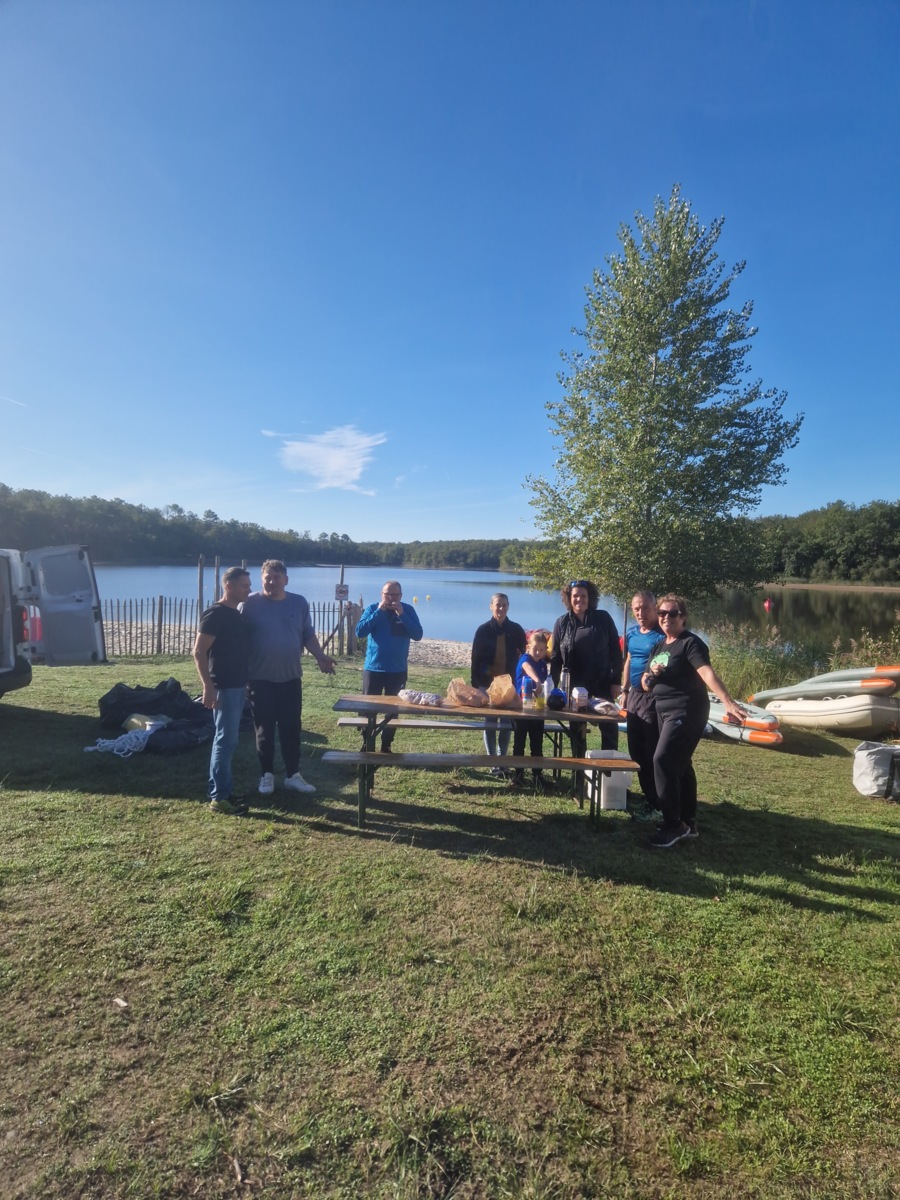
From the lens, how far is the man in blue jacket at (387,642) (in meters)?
5.12

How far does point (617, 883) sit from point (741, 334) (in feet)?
41.9

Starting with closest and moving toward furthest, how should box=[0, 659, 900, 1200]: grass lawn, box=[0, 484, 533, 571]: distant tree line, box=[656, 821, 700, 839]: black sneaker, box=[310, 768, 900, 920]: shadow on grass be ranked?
box=[0, 659, 900, 1200]: grass lawn → box=[310, 768, 900, 920]: shadow on grass → box=[656, 821, 700, 839]: black sneaker → box=[0, 484, 533, 571]: distant tree line

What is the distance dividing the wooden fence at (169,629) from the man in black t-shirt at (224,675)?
9431mm

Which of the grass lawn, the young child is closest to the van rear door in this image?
the grass lawn

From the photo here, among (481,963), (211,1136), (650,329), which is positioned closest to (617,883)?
(481,963)

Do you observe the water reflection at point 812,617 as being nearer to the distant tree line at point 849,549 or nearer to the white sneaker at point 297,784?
the white sneaker at point 297,784

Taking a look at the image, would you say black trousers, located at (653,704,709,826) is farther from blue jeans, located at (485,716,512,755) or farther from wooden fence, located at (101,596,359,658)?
wooden fence, located at (101,596,359,658)

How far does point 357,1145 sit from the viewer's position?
68.6 inches

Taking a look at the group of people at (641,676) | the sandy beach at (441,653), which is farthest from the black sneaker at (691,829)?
the sandy beach at (441,653)

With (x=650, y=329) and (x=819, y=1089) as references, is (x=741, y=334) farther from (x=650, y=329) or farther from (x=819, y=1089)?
(x=819, y=1089)

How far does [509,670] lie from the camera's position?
5.33 m

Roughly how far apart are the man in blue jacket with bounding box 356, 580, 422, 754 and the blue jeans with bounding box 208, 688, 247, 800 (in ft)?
4.02

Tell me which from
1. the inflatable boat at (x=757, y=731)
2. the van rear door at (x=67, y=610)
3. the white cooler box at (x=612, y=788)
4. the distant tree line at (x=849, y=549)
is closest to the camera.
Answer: the white cooler box at (x=612, y=788)

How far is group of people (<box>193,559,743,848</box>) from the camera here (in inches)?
154
